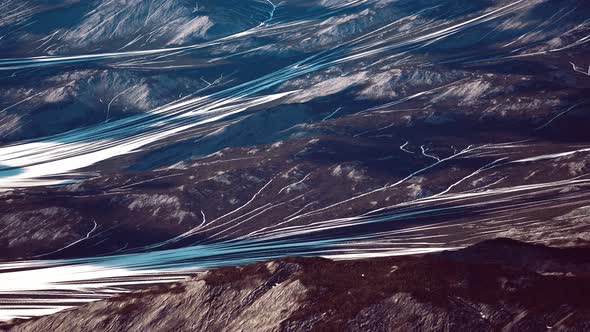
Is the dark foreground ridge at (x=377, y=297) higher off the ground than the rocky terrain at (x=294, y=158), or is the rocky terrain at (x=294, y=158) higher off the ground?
the dark foreground ridge at (x=377, y=297)

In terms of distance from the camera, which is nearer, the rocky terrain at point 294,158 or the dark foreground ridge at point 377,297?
the dark foreground ridge at point 377,297

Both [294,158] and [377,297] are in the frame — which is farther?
[294,158]

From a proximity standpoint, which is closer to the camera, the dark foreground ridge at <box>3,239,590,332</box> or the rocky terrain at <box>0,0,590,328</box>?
the dark foreground ridge at <box>3,239,590,332</box>

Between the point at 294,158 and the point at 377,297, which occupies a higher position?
the point at 377,297

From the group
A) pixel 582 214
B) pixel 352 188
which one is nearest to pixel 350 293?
pixel 582 214

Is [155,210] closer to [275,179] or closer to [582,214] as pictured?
[275,179]
